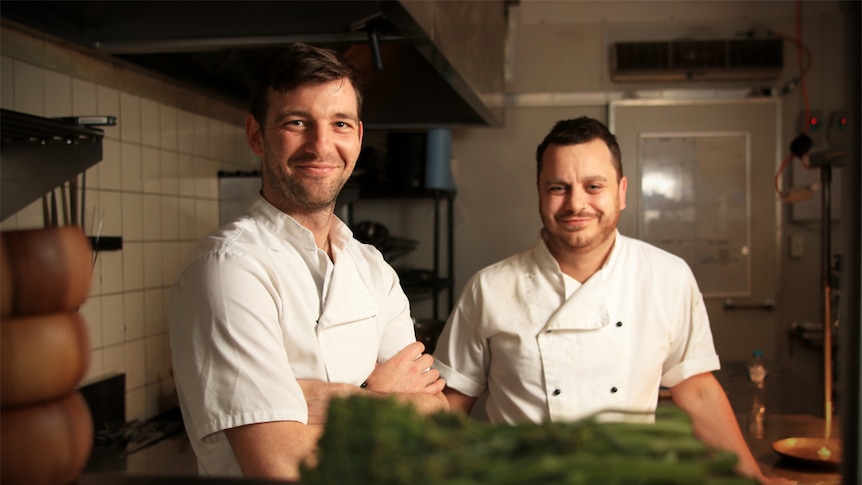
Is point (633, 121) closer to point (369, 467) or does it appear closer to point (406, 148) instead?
point (406, 148)

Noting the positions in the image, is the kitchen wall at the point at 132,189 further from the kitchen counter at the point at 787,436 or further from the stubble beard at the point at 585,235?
the kitchen counter at the point at 787,436

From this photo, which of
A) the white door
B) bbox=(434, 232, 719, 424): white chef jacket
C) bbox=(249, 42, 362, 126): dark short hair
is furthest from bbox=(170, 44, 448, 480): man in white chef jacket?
the white door

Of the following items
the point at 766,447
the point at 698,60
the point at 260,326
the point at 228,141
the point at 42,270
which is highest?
the point at 698,60

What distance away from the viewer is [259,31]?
1.67 m

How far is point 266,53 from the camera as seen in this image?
223 centimetres

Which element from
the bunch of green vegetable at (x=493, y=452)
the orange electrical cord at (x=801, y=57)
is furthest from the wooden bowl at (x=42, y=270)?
the orange electrical cord at (x=801, y=57)

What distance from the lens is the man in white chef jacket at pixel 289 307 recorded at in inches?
42.5

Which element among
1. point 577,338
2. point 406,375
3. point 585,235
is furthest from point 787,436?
point 406,375

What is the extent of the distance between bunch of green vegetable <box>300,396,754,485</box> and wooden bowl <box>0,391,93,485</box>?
0.18m

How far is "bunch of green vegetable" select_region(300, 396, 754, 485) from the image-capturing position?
33 cm

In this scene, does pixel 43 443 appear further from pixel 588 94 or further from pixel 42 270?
pixel 588 94

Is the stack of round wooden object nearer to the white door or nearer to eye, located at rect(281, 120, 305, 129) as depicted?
eye, located at rect(281, 120, 305, 129)

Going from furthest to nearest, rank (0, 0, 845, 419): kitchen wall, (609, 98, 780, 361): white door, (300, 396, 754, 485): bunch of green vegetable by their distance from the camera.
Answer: (609, 98, 780, 361): white door, (0, 0, 845, 419): kitchen wall, (300, 396, 754, 485): bunch of green vegetable

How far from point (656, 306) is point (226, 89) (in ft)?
4.99
